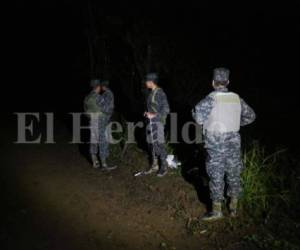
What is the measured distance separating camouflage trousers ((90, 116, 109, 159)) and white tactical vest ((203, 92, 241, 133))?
3.32 metres

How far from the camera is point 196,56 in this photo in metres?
15.1

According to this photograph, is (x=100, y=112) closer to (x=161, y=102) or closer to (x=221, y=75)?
(x=161, y=102)

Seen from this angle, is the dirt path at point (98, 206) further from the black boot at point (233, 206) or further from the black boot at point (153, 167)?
the black boot at point (233, 206)

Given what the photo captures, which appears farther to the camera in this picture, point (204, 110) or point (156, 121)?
point (156, 121)

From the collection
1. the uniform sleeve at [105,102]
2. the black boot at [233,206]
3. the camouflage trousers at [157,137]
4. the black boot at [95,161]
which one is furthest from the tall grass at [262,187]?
the black boot at [95,161]

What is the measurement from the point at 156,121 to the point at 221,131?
2352mm

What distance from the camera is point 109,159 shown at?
36.2ft

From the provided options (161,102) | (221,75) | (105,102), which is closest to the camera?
(221,75)

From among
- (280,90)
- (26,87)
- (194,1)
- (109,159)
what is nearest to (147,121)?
(109,159)

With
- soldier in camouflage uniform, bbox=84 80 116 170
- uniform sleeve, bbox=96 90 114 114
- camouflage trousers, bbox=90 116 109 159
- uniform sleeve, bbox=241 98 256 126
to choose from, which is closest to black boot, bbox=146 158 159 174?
soldier in camouflage uniform, bbox=84 80 116 170

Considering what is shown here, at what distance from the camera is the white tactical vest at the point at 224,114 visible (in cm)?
711

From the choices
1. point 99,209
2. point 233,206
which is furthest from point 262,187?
point 99,209

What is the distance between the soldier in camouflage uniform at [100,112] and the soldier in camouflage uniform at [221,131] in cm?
304

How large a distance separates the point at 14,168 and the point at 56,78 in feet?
45.2
